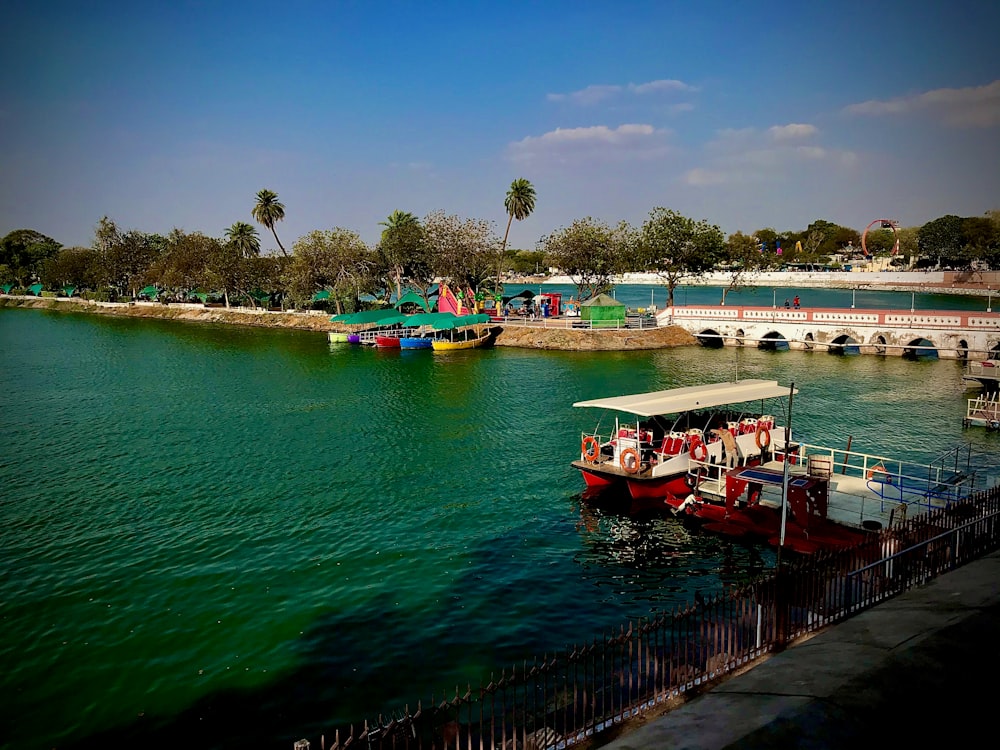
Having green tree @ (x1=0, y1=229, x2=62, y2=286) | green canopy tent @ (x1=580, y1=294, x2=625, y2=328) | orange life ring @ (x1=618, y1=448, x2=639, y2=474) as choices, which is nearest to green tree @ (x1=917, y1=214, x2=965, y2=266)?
green canopy tent @ (x1=580, y1=294, x2=625, y2=328)

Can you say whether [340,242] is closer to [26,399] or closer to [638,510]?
[26,399]

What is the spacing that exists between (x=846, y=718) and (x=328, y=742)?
375 inches

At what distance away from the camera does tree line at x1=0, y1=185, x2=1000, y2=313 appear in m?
85.1

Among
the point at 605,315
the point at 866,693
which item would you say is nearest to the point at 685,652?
the point at 866,693

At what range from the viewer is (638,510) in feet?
82.4

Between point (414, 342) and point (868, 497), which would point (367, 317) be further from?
point (868, 497)

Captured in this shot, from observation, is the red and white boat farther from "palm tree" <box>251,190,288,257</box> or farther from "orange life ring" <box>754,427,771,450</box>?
"palm tree" <box>251,190,288,257</box>

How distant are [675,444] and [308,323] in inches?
3126

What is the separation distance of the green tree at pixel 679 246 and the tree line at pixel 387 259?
5.0 inches

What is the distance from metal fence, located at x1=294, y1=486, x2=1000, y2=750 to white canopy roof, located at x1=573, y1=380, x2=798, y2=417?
33.3ft

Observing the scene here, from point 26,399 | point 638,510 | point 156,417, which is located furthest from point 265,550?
point 26,399

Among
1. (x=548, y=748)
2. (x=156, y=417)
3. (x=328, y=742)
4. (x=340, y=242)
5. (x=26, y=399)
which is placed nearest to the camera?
(x=548, y=748)

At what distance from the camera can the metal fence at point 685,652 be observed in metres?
10.5

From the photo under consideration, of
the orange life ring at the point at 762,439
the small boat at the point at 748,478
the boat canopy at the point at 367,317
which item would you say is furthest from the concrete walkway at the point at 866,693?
the boat canopy at the point at 367,317
